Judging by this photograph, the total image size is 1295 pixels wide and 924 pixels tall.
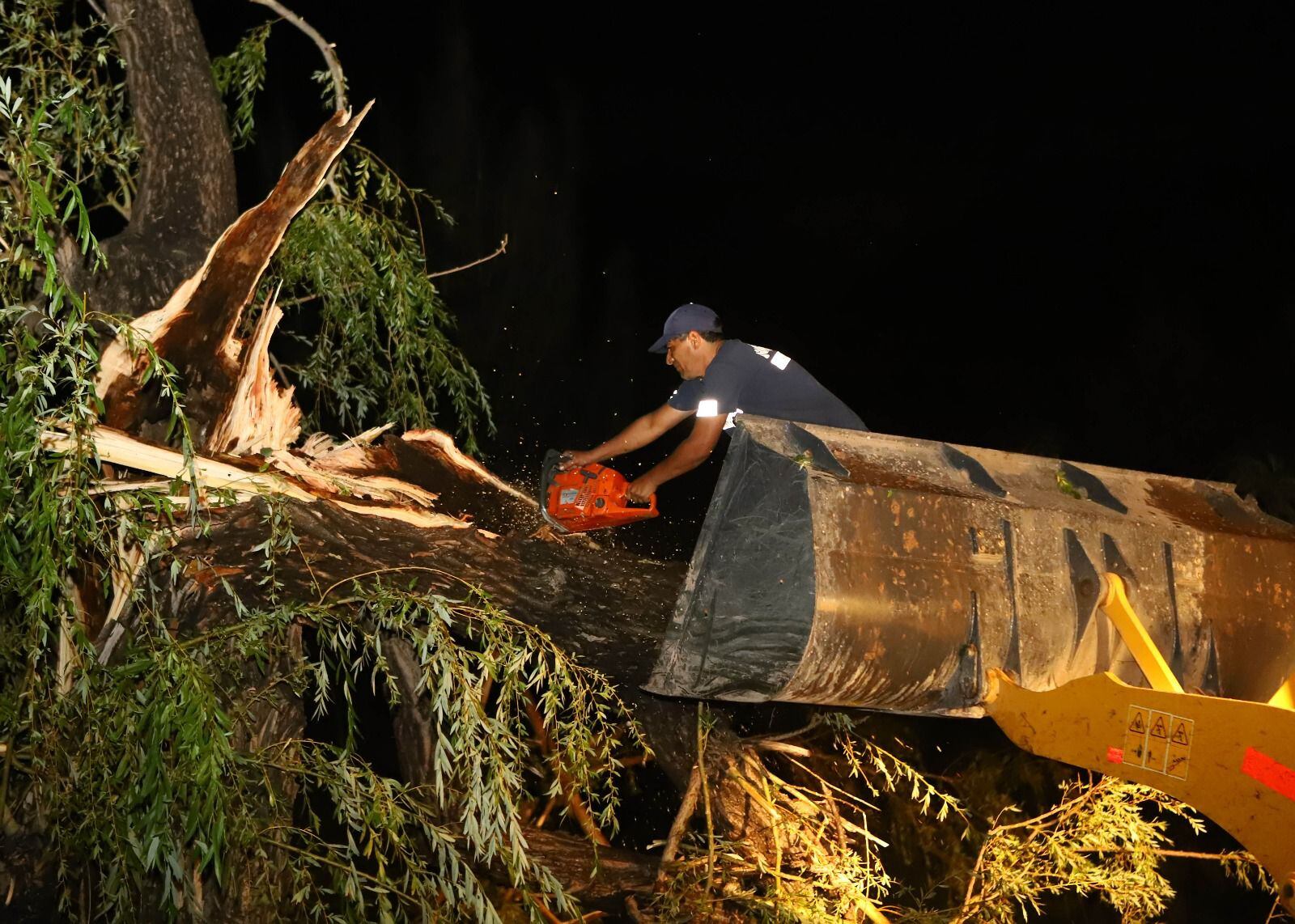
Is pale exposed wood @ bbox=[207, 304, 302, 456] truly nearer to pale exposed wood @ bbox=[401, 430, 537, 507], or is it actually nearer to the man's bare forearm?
pale exposed wood @ bbox=[401, 430, 537, 507]

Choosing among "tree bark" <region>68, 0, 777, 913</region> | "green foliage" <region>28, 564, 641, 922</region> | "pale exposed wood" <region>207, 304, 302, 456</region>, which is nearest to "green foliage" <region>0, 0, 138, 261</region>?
"tree bark" <region>68, 0, 777, 913</region>

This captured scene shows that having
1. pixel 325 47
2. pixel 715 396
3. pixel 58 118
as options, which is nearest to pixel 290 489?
pixel 58 118

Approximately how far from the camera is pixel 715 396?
17.5 feet

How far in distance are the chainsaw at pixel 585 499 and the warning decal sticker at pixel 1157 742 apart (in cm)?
249

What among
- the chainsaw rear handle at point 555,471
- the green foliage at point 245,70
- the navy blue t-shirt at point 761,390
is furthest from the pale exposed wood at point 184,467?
the green foliage at point 245,70

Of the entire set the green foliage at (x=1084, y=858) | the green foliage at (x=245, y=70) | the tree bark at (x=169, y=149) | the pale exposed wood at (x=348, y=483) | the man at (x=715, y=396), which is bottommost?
the green foliage at (x=1084, y=858)

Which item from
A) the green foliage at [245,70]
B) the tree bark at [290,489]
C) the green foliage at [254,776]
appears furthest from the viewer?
the green foliage at [245,70]

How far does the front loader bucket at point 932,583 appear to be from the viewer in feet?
13.2

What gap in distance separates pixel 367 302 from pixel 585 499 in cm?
210

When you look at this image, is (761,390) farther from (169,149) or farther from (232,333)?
(169,149)

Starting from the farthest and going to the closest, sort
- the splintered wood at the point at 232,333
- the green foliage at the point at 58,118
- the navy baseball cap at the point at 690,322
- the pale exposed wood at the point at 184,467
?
1. the navy baseball cap at the point at 690,322
2. the splintered wood at the point at 232,333
3. the pale exposed wood at the point at 184,467
4. the green foliage at the point at 58,118

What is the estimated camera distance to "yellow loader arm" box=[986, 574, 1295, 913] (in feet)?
9.87

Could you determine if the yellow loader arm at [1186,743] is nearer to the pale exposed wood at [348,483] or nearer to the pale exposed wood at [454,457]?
the pale exposed wood at [348,483]

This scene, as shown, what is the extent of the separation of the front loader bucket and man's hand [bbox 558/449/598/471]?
123 centimetres
